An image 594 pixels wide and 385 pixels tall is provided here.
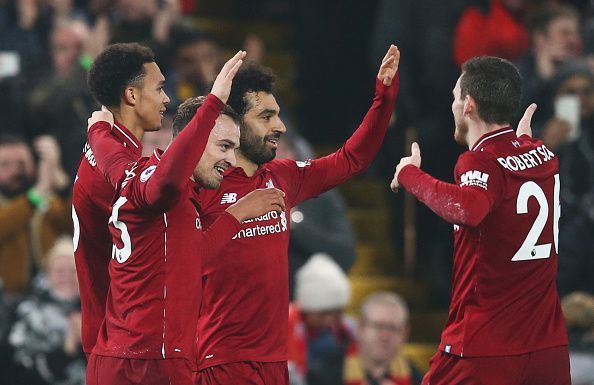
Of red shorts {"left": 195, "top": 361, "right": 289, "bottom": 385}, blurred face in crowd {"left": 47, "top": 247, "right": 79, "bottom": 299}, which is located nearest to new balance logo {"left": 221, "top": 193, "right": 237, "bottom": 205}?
red shorts {"left": 195, "top": 361, "right": 289, "bottom": 385}

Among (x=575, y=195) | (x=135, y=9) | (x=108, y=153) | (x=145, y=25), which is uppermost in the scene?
(x=135, y=9)

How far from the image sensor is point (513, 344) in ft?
21.6

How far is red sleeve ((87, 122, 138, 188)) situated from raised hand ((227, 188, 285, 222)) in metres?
0.50

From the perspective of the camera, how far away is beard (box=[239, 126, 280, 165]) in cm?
703

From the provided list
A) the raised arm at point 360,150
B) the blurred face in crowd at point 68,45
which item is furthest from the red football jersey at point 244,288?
the blurred face in crowd at point 68,45

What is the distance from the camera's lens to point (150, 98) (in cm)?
683

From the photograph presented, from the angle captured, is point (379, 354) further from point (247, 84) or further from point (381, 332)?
point (247, 84)

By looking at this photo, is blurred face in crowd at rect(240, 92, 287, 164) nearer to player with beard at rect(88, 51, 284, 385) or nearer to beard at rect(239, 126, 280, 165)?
beard at rect(239, 126, 280, 165)

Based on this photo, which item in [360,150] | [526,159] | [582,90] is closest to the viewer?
[526,159]

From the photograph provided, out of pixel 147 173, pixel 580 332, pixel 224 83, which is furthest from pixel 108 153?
pixel 580 332

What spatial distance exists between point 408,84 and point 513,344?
4.42 metres

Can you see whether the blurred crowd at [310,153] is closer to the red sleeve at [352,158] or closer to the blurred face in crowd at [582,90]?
the blurred face in crowd at [582,90]

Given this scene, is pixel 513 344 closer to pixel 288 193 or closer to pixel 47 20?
pixel 288 193

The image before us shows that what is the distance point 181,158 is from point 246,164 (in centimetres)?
105
